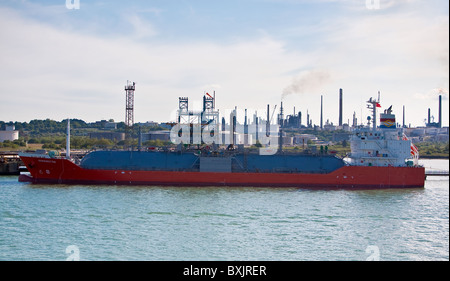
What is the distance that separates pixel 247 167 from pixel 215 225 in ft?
53.9

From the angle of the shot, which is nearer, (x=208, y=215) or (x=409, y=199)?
→ (x=208, y=215)

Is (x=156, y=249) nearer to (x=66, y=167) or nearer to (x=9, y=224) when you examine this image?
(x=9, y=224)

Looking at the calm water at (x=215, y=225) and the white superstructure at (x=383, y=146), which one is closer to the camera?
the calm water at (x=215, y=225)

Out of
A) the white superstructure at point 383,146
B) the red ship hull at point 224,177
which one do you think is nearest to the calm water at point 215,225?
the red ship hull at point 224,177

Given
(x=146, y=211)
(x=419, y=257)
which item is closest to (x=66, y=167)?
(x=146, y=211)

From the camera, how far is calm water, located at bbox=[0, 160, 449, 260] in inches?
574

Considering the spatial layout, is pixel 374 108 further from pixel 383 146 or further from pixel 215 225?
pixel 215 225

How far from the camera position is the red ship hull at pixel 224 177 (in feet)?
105

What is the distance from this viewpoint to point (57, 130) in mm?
102438

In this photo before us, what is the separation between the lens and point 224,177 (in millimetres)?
33125

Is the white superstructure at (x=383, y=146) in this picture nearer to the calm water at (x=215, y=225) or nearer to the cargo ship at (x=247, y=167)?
the cargo ship at (x=247, y=167)

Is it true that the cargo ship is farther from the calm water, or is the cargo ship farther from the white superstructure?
the calm water
